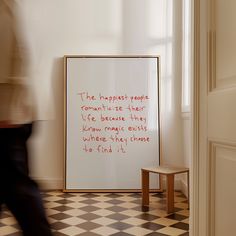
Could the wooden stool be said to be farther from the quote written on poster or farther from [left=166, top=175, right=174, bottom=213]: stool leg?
the quote written on poster

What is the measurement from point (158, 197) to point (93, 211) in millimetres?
865

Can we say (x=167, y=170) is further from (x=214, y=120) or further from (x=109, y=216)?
(x=214, y=120)

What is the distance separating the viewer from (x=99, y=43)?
436cm

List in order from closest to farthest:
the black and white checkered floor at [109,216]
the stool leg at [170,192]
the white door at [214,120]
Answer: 1. the white door at [214,120]
2. the black and white checkered floor at [109,216]
3. the stool leg at [170,192]

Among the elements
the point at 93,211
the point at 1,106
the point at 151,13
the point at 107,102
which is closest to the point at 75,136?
the point at 107,102

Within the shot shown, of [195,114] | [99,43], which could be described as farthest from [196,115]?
[99,43]

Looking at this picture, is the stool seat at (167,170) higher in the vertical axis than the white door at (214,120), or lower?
lower

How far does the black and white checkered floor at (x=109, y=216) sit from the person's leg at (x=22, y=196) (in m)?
1.26

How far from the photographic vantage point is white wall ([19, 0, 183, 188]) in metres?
4.34

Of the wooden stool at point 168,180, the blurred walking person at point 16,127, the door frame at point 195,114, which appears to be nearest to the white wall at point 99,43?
the wooden stool at point 168,180

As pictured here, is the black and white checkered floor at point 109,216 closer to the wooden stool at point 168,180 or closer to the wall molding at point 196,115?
the wooden stool at point 168,180

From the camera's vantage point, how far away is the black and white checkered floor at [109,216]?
2828mm

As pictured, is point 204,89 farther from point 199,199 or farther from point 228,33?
point 199,199

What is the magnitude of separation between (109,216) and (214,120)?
204 cm
